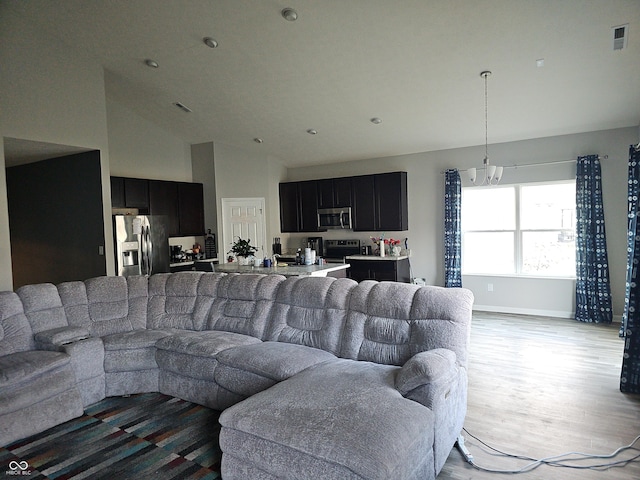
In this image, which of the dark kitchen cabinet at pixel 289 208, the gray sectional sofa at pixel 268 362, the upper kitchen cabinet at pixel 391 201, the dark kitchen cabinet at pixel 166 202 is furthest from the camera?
the dark kitchen cabinet at pixel 289 208

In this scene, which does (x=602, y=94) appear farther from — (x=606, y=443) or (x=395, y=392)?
(x=395, y=392)

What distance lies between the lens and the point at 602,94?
4625 mm

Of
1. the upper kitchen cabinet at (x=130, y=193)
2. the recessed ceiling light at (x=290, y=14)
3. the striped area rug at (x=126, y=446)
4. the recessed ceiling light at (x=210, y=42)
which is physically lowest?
the striped area rug at (x=126, y=446)

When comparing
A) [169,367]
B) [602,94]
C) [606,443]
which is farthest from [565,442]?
[602,94]

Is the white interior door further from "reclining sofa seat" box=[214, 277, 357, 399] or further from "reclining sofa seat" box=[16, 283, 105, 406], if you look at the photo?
"reclining sofa seat" box=[214, 277, 357, 399]

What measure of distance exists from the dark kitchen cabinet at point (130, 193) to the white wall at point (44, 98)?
596 millimetres

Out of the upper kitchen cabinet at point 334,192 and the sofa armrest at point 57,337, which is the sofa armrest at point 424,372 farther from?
the upper kitchen cabinet at point 334,192

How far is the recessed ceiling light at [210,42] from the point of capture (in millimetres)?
4520

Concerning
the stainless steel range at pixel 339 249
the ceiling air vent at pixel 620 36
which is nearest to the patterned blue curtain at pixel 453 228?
the stainless steel range at pixel 339 249

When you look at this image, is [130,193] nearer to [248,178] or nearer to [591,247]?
[248,178]

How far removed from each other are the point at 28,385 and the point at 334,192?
18.4 ft

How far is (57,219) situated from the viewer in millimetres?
6168

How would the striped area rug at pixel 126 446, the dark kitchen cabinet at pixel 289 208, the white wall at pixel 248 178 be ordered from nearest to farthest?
the striped area rug at pixel 126 446, the white wall at pixel 248 178, the dark kitchen cabinet at pixel 289 208

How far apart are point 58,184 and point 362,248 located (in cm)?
496
